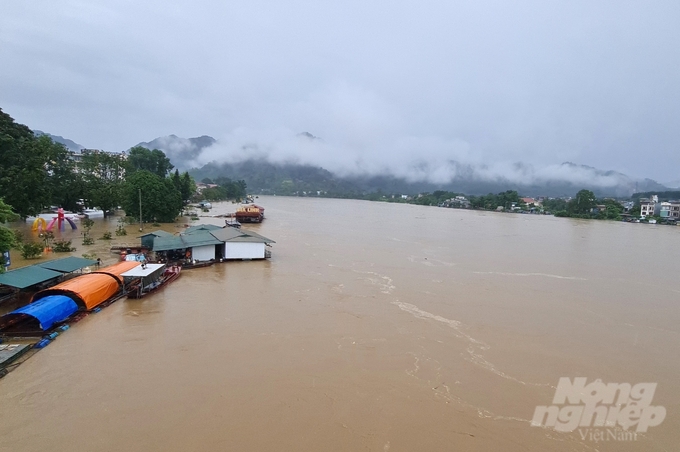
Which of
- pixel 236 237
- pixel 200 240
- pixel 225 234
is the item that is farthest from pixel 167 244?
pixel 236 237

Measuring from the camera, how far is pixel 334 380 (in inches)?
300

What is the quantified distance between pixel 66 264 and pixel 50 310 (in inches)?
174

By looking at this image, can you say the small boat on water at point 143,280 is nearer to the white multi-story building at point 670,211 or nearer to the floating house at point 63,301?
the floating house at point 63,301

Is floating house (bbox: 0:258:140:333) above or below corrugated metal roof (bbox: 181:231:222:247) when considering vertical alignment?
below

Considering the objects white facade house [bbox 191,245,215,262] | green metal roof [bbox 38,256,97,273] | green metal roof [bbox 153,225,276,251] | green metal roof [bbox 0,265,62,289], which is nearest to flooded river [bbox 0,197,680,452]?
white facade house [bbox 191,245,215,262]

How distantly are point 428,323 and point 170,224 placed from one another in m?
26.8

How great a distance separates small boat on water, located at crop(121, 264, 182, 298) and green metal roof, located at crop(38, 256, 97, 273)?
2.01 m

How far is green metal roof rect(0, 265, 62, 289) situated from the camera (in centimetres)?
1012

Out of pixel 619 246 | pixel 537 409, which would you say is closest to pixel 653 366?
pixel 537 409

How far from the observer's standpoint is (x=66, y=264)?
12.6 m

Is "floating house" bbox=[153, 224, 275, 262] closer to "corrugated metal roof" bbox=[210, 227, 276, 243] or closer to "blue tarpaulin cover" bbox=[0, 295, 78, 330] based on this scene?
"corrugated metal roof" bbox=[210, 227, 276, 243]

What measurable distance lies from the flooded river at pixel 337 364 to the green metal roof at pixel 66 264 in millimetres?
2721

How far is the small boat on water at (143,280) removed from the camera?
11984 mm

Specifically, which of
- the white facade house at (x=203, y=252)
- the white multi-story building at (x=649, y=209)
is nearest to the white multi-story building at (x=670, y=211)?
the white multi-story building at (x=649, y=209)
